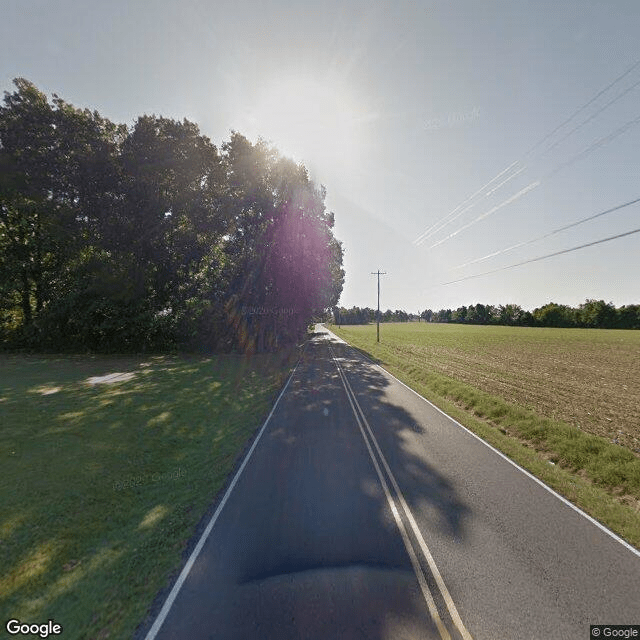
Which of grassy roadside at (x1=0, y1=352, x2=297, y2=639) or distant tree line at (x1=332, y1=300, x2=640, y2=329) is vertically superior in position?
distant tree line at (x1=332, y1=300, x2=640, y2=329)

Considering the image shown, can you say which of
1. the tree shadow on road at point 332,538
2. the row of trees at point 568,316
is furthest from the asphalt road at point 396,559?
the row of trees at point 568,316

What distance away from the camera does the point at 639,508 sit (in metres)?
5.83

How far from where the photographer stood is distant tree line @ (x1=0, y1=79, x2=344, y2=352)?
81.8ft

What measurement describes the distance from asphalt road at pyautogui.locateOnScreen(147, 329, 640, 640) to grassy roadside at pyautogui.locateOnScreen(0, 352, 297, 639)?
73cm

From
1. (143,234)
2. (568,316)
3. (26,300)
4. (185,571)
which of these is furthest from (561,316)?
(26,300)

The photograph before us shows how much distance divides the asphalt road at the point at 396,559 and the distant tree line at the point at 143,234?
948 inches

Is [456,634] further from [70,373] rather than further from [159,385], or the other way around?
[70,373]

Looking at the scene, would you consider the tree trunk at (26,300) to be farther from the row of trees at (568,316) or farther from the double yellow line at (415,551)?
the row of trees at (568,316)

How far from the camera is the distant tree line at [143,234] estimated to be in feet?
81.8

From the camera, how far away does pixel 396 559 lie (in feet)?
14.0

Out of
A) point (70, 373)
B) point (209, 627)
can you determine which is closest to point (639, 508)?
point (209, 627)

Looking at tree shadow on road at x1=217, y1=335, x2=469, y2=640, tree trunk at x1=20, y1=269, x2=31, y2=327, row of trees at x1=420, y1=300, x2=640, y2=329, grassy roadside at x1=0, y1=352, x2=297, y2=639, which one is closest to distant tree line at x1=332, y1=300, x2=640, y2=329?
row of trees at x1=420, y1=300, x2=640, y2=329

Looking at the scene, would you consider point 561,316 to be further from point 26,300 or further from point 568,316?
point 26,300

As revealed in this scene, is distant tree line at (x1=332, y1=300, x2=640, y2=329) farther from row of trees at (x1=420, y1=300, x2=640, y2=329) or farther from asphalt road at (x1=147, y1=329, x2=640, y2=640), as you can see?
asphalt road at (x1=147, y1=329, x2=640, y2=640)
